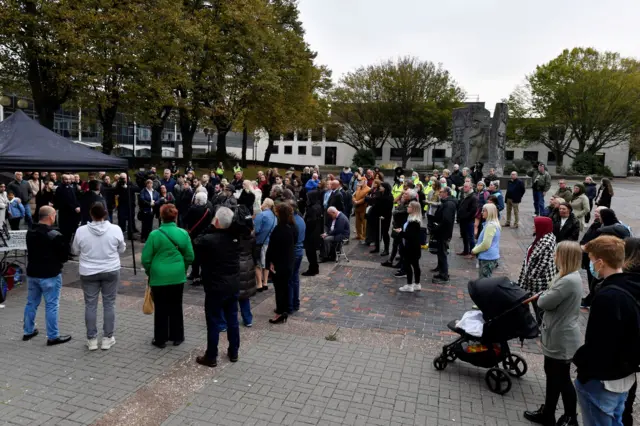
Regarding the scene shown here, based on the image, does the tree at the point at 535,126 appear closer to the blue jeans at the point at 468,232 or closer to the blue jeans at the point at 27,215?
the blue jeans at the point at 468,232

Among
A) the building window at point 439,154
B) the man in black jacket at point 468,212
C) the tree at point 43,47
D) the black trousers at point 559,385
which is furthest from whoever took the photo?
the building window at point 439,154

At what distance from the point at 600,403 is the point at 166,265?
483cm

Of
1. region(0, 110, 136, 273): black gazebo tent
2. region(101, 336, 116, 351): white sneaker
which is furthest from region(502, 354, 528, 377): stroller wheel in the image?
region(0, 110, 136, 273): black gazebo tent

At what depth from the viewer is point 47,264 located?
610 centimetres

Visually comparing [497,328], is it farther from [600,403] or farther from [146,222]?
[146,222]

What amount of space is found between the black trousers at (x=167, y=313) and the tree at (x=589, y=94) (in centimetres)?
4939

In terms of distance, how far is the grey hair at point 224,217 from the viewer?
5.52 metres

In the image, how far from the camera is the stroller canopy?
5070 millimetres

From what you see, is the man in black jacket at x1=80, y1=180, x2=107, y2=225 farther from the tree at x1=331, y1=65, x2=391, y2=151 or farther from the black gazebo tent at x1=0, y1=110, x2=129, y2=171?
the tree at x1=331, y1=65, x2=391, y2=151

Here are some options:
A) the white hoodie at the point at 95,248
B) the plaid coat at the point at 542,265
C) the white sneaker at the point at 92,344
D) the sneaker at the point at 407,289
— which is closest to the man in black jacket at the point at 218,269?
the white hoodie at the point at 95,248

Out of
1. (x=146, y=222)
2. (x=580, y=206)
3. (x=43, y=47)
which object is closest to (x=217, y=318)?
(x=146, y=222)

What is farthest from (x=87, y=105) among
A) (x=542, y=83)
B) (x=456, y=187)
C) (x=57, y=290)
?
(x=542, y=83)

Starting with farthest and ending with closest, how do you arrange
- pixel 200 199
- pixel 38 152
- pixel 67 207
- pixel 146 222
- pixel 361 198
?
pixel 361 198 < pixel 146 222 < pixel 67 207 < pixel 38 152 < pixel 200 199

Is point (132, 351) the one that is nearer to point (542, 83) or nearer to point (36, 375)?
point (36, 375)
